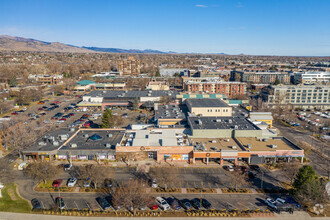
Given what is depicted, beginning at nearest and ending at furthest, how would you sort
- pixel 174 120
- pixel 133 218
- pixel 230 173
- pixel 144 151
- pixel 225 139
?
pixel 133 218 < pixel 230 173 < pixel 144 151 < pixel 225 139 < pixel 174 120

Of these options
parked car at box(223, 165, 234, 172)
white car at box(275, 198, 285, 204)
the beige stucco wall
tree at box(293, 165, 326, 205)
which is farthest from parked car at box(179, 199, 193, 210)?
the beige stucco wall

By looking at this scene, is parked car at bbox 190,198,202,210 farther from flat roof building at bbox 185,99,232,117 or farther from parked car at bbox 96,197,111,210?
flat roof building at bbox 185,99,232,117

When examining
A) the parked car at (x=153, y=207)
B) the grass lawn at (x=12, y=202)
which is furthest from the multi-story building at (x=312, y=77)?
the grass lawn at (x=12, y=202)

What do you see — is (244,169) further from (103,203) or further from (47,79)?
(47,79)

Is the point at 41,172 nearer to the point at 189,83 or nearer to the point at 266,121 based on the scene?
the point at 266,121

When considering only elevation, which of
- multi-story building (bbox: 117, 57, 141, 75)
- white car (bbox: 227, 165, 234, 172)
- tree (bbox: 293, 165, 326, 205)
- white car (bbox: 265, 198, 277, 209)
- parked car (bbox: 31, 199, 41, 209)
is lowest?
parked car (bbox: 31, 199, 41, 209)

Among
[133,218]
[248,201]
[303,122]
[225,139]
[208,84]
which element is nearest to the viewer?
[133,218]

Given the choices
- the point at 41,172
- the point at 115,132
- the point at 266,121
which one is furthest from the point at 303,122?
the point at 41,172
